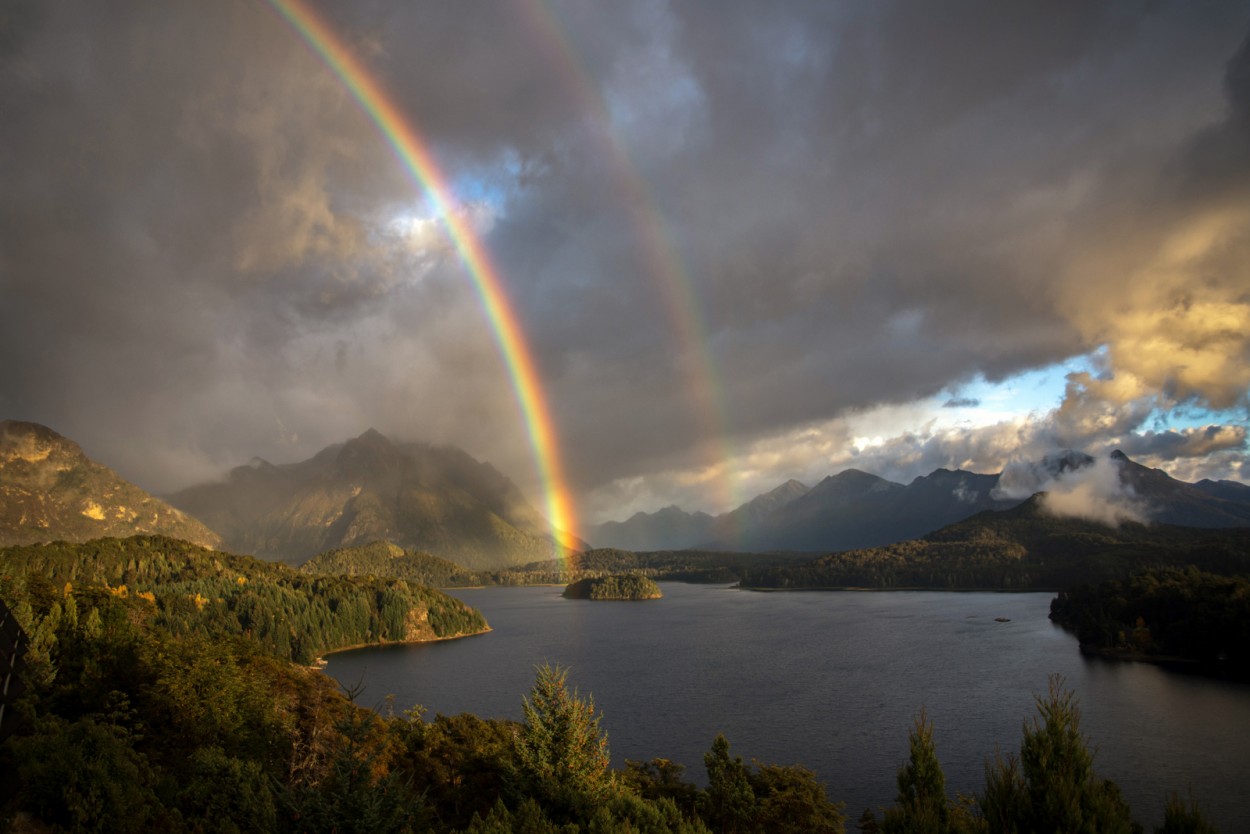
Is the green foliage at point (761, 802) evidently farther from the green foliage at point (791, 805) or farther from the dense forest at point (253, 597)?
the dense forest at point (253, 597)

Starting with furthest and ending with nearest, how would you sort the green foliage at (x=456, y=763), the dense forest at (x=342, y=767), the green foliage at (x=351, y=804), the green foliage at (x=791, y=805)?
the green foliage at (x=456, y=763)
the green foliage at (x=791, y=805)
the dense forest at (x=342, y=767)
the green foliage at (x=351, y=804)

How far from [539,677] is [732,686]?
70914 mm

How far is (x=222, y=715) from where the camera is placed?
3753cm

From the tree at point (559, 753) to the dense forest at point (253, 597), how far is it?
95.3 meters

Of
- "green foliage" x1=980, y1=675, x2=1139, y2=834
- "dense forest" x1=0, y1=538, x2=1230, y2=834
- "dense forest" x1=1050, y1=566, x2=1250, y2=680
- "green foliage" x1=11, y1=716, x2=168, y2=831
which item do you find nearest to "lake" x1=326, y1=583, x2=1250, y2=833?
"dense forest" x1=1050, y1=566, x2=1250, y2=680

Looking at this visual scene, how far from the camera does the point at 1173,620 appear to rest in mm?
113062

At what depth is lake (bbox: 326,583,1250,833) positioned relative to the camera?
56969mm

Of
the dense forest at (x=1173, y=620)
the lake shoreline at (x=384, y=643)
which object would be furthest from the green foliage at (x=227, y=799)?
the dense forest at (x=1173, y=620)

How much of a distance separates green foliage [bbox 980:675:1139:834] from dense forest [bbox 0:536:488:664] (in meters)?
112

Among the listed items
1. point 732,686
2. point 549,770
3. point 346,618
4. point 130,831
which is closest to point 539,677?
point 549,770

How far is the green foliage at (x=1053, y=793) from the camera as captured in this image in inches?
700

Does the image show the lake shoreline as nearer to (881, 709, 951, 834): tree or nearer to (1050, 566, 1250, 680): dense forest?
(881, 709, 951, 834): tree

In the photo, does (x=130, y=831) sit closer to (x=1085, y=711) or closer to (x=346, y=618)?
Result: (x=1085, y=711)

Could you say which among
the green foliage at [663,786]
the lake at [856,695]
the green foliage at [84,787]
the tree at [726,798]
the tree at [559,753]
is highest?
the green foliage at [84,787]
